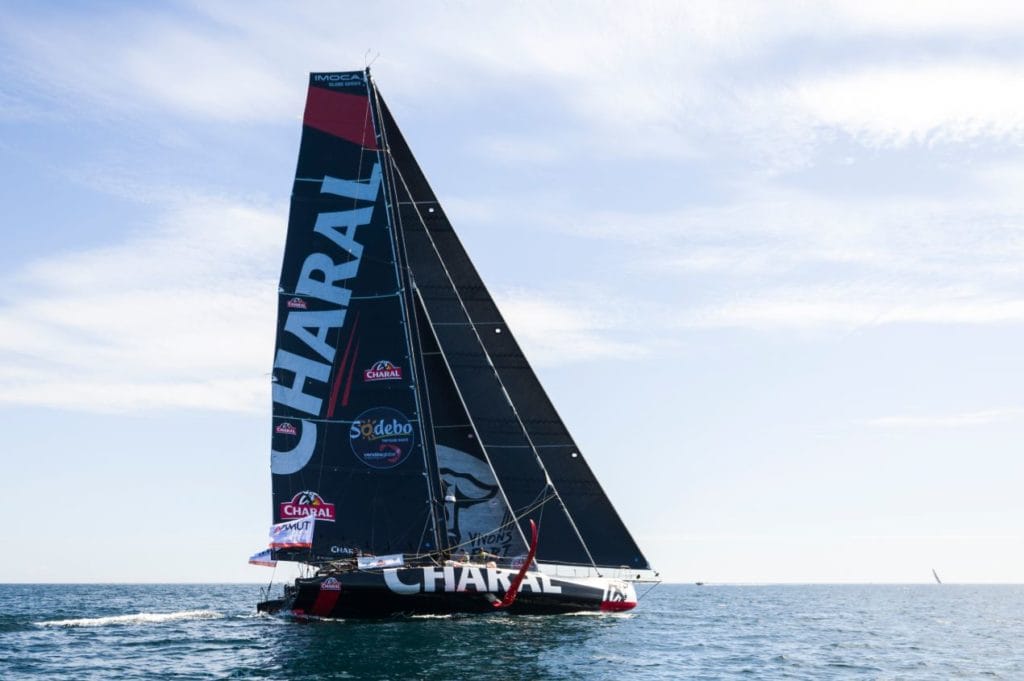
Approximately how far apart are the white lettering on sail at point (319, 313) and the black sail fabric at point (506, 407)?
1.76 m

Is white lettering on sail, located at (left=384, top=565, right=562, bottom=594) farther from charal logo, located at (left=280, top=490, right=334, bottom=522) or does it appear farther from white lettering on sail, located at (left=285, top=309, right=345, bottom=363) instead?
white lettering on sail, located at (left=285, top=309, right=345, bottom=363)

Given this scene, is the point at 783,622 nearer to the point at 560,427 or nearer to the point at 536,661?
the point at 560,427

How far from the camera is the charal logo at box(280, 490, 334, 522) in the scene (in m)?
35.9

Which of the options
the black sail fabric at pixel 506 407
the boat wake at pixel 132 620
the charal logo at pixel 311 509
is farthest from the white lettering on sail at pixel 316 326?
the boat wake at pixel 132 620

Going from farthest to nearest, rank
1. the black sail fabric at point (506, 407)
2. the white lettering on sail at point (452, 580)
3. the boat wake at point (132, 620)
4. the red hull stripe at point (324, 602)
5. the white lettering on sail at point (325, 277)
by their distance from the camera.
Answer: the boat wake at point (132, 620) < the black sail fabric at point (506, 407) < the white lettering on sail at point (325, 277) < the white lettering on sail at point (452, 580) < the red hull stripe at point (324, 602)

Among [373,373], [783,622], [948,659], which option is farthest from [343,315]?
[783,622]

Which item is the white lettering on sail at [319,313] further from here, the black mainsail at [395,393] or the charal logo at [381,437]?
the charal logo at [381,437]

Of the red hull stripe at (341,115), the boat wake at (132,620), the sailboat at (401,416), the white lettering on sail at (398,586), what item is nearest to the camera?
the white lettering on sail at (398,586)

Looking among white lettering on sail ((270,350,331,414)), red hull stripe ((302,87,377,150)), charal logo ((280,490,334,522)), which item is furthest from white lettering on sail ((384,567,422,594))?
red hull stripe ((302,87,377,150))

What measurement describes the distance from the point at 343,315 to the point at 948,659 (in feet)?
72.9

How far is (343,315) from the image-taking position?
36750 mm

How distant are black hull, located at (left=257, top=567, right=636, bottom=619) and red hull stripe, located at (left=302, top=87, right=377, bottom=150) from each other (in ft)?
47.9

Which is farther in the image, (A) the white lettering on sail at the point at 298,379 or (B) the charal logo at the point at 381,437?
(A) the white lettering on sail at the point at 298,379

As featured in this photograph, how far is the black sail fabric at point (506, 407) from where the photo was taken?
125 feet
